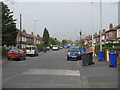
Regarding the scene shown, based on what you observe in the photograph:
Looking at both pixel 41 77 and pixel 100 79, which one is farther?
pixel 41 77

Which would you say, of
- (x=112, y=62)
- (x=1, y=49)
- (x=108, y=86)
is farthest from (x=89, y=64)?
(x=1, y=49)

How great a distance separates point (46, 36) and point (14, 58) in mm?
89533

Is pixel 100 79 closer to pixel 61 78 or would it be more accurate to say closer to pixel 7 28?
pixel 61 78

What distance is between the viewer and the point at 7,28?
39.3 m

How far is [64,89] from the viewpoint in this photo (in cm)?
901

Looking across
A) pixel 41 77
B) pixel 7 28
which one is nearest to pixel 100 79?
pixel 41 77

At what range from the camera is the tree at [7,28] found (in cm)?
3856

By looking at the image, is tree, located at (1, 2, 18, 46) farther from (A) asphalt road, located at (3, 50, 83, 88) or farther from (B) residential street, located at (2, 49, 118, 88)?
(B) residential street, located at (2, 49, 118, 88)

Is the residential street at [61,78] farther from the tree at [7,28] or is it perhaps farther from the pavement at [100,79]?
the tree at [7,28]

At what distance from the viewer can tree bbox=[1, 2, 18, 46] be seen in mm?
38562

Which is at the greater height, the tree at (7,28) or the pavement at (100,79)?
the tree at (7,28)

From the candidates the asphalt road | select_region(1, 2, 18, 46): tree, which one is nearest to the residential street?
the asphalt road

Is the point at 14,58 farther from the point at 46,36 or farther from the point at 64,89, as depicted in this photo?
the point at 46,36

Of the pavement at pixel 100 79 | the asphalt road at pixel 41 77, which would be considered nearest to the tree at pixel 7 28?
the asphalt road at pixel 41 77
